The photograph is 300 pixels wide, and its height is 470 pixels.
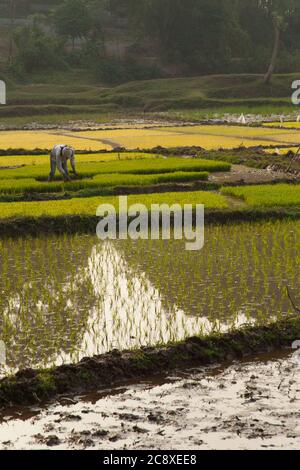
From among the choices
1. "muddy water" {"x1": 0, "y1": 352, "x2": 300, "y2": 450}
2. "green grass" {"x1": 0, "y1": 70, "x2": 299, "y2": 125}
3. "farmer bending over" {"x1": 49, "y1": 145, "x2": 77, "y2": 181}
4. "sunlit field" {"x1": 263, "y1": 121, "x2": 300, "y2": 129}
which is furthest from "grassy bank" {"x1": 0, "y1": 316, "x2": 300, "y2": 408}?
"green grass" {"x1": 0, "y1": 70, "x2": 299, "y2": 125}

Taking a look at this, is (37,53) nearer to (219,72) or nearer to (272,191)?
(219,72)

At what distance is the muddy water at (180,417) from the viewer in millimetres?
3920

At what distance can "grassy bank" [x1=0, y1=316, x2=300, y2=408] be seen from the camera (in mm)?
4539

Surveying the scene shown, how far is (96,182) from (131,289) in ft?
17.6

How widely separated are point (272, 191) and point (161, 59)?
29.6m

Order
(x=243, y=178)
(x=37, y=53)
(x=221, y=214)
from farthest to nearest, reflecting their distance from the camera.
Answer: (x=37, y=53), (x=243, y=178), (x=221, y=214)

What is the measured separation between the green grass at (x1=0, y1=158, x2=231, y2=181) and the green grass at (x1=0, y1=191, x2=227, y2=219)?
7.33ft

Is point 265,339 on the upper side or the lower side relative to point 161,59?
lower

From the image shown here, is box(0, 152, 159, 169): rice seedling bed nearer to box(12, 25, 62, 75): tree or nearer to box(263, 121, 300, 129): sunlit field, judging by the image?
box(263, 121, 300, 129): sunlit field

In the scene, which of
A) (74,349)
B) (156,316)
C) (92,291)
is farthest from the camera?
(92,291)

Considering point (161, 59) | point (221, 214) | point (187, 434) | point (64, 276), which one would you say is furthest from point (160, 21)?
point (187, 434)

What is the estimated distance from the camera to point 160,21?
123ft

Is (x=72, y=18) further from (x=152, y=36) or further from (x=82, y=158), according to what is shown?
(x=82, y=158)

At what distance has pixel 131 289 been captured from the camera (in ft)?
22.4
